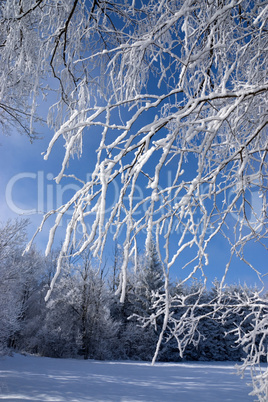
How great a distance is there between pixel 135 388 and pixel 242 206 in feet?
26.4

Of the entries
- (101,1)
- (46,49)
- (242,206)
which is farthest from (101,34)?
(242,206)

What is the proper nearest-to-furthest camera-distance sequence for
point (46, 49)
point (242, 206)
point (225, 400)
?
point (242, 206) < point (46, 49) < point (225, 400)

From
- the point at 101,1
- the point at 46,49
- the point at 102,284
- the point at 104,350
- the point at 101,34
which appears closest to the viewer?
the point at 46,49

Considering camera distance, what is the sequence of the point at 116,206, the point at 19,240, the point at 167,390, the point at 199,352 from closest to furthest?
the point at 116,206 < the point at 167,390 < the point at 19,240 < the point at 199,352

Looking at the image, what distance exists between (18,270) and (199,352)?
14.9 m

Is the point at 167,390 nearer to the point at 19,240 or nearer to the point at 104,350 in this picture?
the point at 19,240

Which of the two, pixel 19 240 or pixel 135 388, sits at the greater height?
pixel 19 240

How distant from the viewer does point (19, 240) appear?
33.9ft

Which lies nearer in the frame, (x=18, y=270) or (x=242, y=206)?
(x=242, y=206)

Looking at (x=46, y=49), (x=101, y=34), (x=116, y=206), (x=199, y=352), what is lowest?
(x=199, y=352)

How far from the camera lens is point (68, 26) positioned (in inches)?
88.4

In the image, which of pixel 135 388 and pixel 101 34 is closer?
pixel 101 34

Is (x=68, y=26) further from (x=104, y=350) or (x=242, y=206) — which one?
(x=104, y=350)

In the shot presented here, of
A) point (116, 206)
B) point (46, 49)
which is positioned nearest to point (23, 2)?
point (46, 49)
